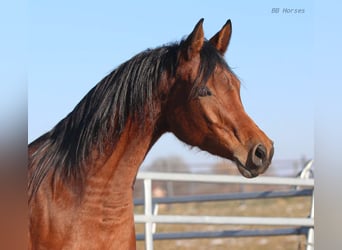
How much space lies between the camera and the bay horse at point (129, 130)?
1.93 m

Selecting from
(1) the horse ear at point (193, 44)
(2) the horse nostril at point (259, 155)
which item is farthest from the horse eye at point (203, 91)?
(2) the horse nostril at point (259, 155)

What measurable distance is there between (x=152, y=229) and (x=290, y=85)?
2.93 feet

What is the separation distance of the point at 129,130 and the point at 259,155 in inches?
16.3

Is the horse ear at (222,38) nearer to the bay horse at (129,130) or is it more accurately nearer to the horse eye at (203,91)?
the bay horse at (129,130)

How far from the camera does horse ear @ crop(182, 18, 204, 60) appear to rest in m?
1.92

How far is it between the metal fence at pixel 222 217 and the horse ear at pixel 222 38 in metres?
0.67

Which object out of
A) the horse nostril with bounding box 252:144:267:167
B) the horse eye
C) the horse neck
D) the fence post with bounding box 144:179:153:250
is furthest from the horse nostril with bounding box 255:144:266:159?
the fence post with bounding box 144:179:153:250

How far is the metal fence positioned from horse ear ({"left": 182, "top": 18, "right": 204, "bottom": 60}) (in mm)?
705

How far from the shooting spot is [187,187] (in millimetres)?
2879

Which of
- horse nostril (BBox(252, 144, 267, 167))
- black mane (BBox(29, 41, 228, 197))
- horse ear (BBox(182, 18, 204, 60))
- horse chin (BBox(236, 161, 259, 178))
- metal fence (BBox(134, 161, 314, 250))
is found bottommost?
metal fence (BBox(134, 161, 314, 250))

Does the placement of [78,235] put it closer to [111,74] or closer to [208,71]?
[111,74]

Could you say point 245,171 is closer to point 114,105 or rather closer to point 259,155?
point 259,155

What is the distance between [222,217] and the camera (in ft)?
9.46

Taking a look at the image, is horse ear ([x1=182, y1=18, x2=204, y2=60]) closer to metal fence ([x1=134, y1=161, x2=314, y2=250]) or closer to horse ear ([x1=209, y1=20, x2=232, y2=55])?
horse ear ([x1=209, y1=20, x2=232, y2=55])
